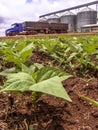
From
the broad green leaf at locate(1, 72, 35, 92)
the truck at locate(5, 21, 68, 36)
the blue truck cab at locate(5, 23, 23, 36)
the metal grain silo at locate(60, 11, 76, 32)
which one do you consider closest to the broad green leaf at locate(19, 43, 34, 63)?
the broad green leaf at locate(1, 72, 35, 92)

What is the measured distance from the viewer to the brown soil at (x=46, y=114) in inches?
42.9

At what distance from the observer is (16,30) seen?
2538cm

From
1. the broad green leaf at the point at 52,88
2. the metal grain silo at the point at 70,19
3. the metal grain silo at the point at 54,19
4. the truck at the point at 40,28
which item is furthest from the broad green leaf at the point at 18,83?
the metal grain silo at the point at 54,19

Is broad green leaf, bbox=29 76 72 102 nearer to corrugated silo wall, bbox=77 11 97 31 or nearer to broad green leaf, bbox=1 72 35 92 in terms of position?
broad green leaf, bbox=1 72 35 92

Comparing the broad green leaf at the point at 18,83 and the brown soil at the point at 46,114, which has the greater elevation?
the broad green leaf at the point at 18,83

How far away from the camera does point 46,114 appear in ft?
3.82

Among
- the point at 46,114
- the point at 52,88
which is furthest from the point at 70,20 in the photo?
→ the point at 52,88

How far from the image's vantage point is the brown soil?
1.09 m

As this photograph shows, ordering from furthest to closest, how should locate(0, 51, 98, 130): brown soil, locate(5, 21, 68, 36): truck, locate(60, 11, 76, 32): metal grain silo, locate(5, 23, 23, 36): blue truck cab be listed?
locate(60, 11, 76, 32): metal grain silo → locate(5, 23, 23, 36): blue truck cab → locate(5, 21, 68, 36): truck → locate(0, 51, 98, 130): brown soil

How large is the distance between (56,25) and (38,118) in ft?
75.1

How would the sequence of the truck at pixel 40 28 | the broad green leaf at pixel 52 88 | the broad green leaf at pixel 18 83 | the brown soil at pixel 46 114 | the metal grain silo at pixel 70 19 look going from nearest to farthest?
the broad green leaf at pixel 52 88
the broad green leaf at pixel 18 83
the brown soil at pixel 46 114
the truck at pixel 40 28
the metal grain silo at pixel 70 19

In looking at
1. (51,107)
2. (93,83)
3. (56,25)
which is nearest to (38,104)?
(51,107)

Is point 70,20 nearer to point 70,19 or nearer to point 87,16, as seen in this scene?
point 70,19

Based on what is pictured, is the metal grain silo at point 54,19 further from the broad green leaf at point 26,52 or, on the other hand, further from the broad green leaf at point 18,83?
the broad green leaf at point 18,83
